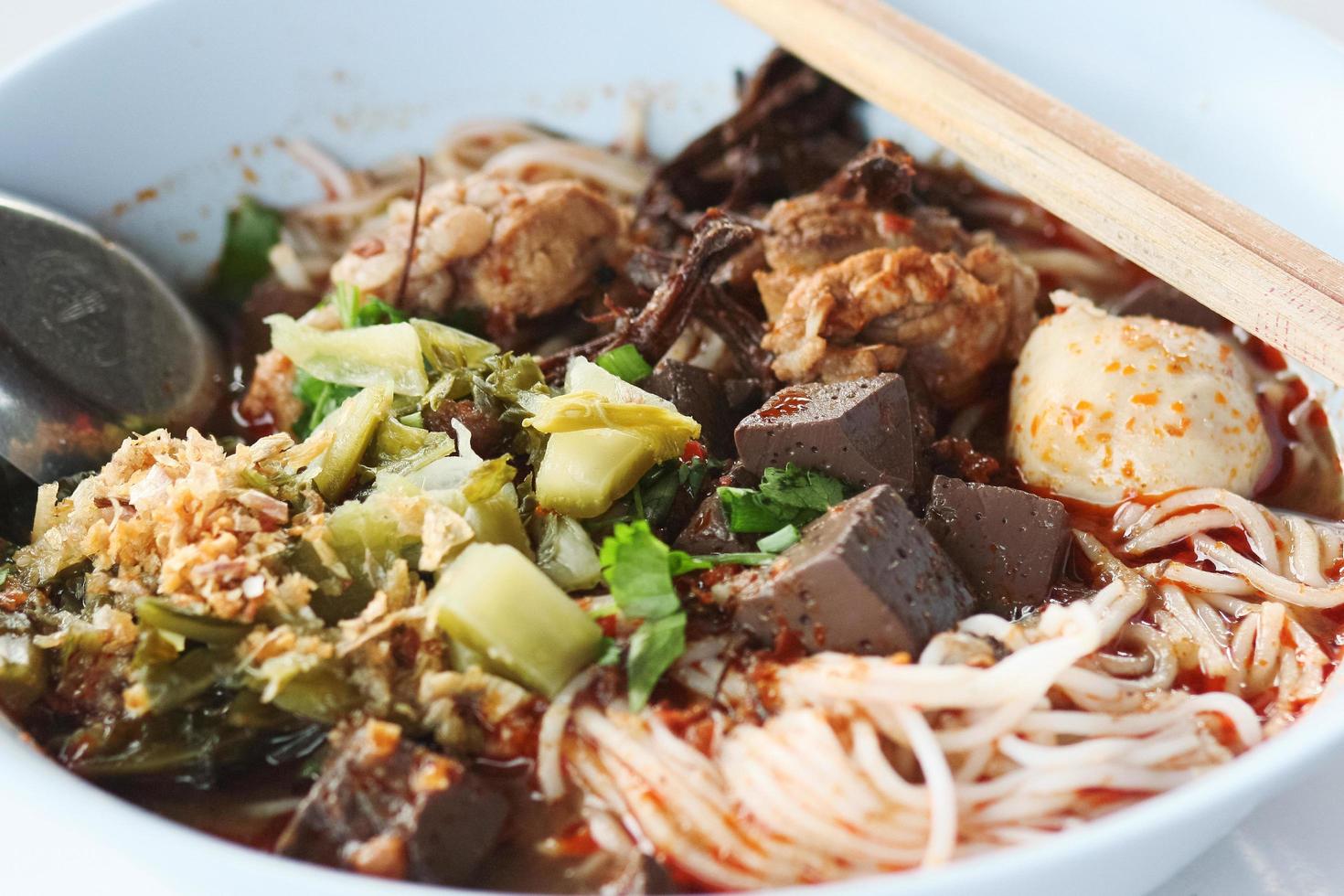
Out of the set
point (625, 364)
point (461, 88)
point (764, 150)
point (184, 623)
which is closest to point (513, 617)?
point (184, 623)

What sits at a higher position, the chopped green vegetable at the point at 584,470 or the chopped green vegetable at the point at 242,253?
the chopped green vegetable at the point at 584,470

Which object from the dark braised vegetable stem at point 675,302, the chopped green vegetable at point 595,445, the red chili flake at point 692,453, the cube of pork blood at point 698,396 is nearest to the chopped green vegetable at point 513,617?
the chopped green vegetable at point 595,445

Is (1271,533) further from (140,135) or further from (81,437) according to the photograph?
(140,135)

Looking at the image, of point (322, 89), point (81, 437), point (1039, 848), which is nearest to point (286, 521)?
point (81, 437)

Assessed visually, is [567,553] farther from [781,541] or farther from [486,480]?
[781,541]

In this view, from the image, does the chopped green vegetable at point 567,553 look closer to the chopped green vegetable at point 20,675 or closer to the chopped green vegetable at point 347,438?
the chopped green vegetable at point 347,438

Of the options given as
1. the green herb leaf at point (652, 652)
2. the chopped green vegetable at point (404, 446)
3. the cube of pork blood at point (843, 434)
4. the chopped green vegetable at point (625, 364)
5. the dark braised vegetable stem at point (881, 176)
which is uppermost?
the dark braised vegetable stem at point (881, 176)
